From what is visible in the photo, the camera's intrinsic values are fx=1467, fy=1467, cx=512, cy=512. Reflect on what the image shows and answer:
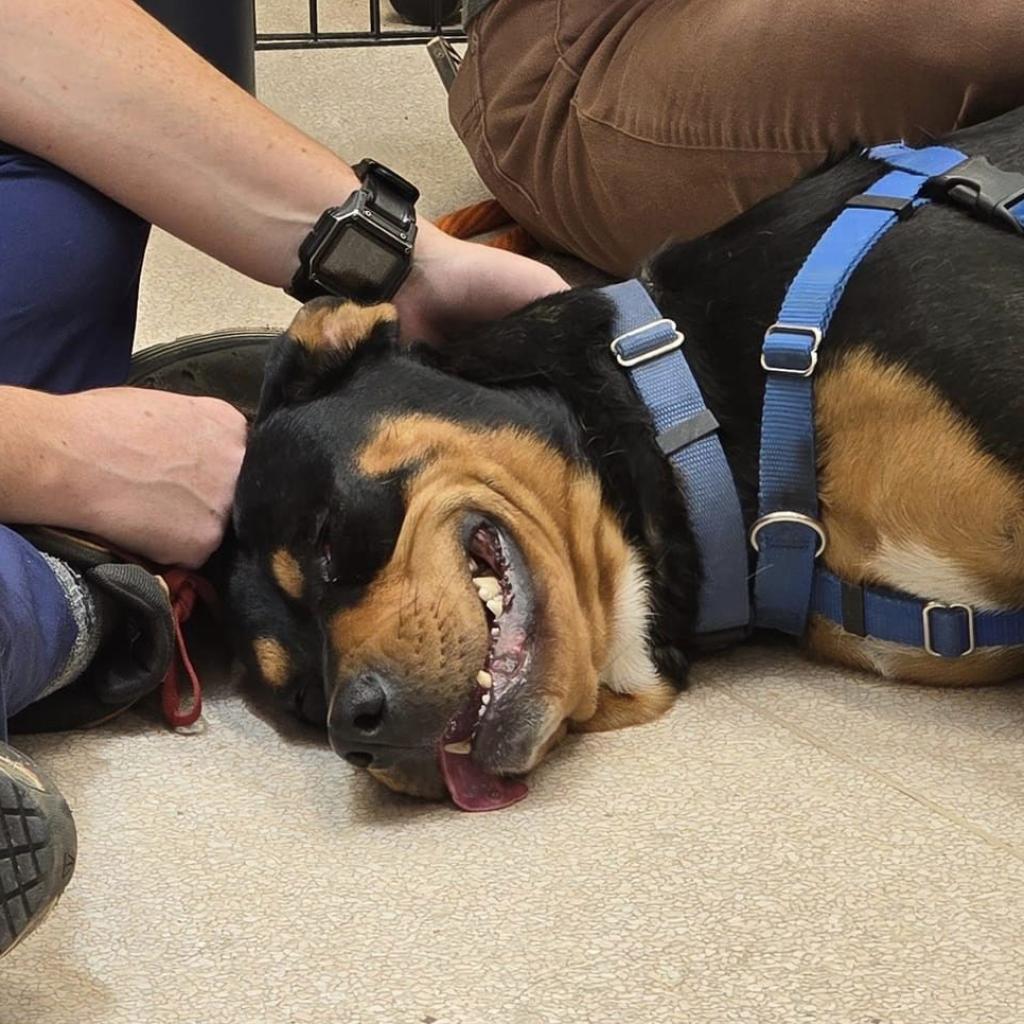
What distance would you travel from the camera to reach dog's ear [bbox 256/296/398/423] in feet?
6.50

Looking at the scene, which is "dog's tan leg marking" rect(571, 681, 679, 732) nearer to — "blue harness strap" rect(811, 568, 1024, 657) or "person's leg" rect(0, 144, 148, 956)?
"blue harness strap" rect(811, 568, 1024, 657)

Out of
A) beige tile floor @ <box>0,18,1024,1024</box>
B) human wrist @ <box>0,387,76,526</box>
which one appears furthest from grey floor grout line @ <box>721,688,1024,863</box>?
human wrist @ <box>0,387,76,526</box>

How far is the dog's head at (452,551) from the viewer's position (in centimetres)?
172

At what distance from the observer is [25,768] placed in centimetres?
136

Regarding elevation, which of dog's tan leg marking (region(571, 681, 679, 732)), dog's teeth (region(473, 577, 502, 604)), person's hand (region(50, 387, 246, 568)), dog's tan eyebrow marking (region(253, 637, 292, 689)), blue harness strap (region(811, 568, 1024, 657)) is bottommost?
dog's tan leg marking (region(571, 681, 679, 732))

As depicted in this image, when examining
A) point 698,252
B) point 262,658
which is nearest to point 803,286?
point 698,252

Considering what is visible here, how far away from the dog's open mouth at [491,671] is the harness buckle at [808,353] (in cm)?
39

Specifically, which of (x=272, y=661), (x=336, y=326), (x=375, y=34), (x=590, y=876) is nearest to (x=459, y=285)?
(x=336, y=326)

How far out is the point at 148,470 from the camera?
6.19 feet

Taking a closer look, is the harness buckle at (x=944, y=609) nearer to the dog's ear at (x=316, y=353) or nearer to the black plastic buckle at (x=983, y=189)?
the black plastic buckle at (x=983, y=189)

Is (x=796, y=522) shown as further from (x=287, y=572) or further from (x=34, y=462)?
(x=34, y=462)

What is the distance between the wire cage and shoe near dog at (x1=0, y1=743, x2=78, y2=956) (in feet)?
11.8

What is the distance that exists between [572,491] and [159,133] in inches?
33.0

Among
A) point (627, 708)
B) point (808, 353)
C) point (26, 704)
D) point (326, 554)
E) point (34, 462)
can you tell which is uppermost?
point (808, 353)
